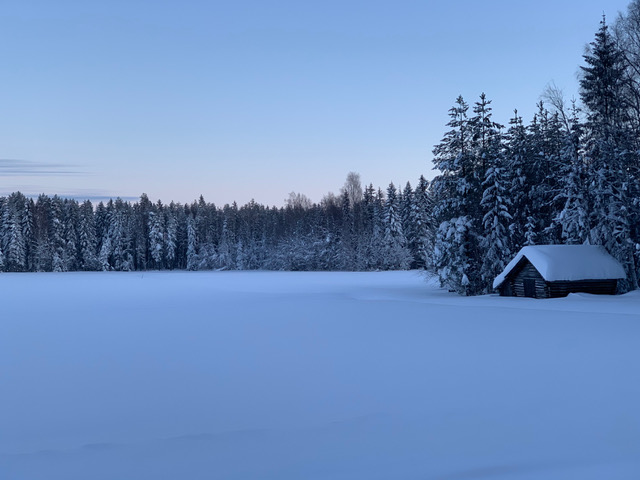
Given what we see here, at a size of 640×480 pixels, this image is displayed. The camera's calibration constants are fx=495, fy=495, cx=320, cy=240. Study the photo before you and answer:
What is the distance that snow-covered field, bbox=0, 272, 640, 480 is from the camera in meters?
7.05

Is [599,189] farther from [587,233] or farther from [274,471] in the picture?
[274,471]

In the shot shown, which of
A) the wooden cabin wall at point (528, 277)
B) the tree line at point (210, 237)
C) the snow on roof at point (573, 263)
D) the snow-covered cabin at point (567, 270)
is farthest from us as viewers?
the tree line at point (210, 237)

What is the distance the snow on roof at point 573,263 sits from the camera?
99.1 ft

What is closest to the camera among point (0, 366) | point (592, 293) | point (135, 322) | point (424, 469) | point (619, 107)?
point (424, 469)

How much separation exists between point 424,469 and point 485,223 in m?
32.9

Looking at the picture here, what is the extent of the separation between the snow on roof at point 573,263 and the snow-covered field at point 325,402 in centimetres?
985

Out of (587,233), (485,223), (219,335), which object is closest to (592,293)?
(587,233)

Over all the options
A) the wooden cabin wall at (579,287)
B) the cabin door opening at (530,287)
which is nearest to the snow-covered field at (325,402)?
the wooden cabin wall at (579,287)

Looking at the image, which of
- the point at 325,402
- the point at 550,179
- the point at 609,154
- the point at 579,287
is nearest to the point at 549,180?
the point at 550,179

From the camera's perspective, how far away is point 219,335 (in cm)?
1905

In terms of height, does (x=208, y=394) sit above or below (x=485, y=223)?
below

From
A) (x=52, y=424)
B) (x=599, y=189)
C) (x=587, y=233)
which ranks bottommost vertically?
(x=52, y=424)

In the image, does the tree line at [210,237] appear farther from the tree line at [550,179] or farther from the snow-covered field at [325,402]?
the snow-covered field at [325,402]

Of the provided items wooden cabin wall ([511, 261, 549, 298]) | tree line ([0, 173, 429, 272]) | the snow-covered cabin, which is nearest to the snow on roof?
the snow-covered cabin
